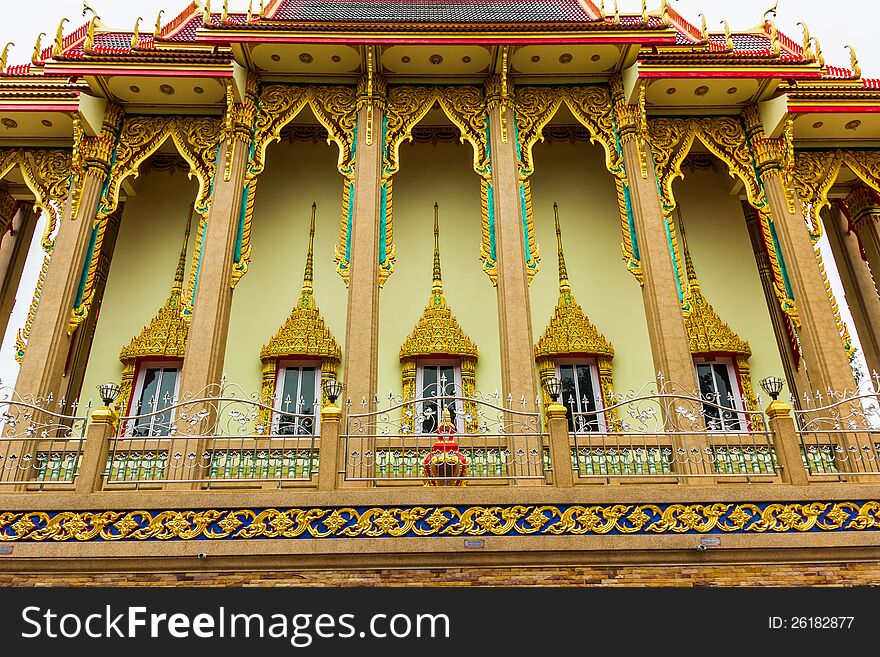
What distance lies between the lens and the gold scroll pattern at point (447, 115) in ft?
31.9

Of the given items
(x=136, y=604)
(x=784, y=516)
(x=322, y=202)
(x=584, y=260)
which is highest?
(x=322, y=202)

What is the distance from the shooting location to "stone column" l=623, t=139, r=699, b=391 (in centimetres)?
828

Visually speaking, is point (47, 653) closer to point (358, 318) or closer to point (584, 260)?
point (358, 318)

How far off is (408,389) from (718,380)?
496 centimetres

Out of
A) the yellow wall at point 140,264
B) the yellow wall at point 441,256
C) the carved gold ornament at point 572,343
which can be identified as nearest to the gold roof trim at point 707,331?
the carved gold ornament at point 572,343

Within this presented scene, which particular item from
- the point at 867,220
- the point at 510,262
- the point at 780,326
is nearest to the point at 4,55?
the point at 510,262

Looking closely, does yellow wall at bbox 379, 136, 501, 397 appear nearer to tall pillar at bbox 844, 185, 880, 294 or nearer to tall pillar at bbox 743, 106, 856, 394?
tall pillar at bbox 743, 106, 856, 394

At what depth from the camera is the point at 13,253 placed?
12.1 meters

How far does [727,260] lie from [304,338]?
24.1 ft

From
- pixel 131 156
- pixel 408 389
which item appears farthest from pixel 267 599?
pixel 131 156

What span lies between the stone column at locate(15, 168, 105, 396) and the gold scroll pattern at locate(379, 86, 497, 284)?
13.8 ft

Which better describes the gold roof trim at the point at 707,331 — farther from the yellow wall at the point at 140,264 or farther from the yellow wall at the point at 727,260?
the yellow wall at the point at 140,264

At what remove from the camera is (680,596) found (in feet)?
17.8

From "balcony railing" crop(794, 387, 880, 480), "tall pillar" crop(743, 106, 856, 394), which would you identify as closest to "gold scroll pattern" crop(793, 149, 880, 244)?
"tall pillar" crop(743, 106, 856, 394)
